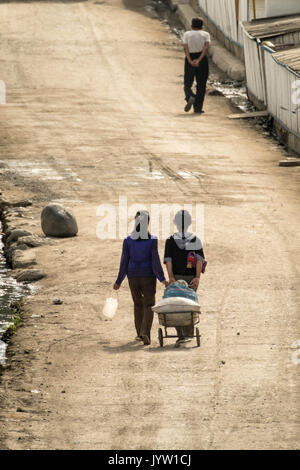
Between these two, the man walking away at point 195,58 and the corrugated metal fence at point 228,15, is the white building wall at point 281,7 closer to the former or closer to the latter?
the corrugated metal fence at point 228,15

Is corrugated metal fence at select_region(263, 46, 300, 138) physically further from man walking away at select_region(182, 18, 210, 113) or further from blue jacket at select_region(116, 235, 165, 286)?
blue jacket at select_region(116, 235, 165, 286)

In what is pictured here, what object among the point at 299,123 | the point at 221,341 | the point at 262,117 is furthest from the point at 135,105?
the point at 221,341

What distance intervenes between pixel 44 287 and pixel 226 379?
589cm

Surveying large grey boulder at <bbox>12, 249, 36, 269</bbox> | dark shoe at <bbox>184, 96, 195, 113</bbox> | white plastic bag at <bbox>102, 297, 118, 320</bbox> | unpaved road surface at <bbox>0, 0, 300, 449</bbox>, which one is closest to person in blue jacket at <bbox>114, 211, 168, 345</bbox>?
unpaved road surface at <bbox>0, 0, 300, 449</bbox>

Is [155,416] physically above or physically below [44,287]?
above

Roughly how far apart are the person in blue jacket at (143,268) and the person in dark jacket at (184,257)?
6.1 inches

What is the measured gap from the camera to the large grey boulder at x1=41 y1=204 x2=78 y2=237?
60.0 ft

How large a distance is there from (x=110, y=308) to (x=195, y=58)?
14.5 metres

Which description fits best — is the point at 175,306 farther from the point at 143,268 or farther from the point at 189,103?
the point at 189,103

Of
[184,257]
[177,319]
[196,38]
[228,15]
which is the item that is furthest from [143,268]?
[228,15]

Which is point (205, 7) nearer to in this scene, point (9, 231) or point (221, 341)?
point (9, 231)

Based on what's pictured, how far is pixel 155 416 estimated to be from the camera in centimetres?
988

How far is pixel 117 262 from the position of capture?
1664 centimetres

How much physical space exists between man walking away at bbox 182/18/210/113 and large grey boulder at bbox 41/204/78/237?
962 cm
